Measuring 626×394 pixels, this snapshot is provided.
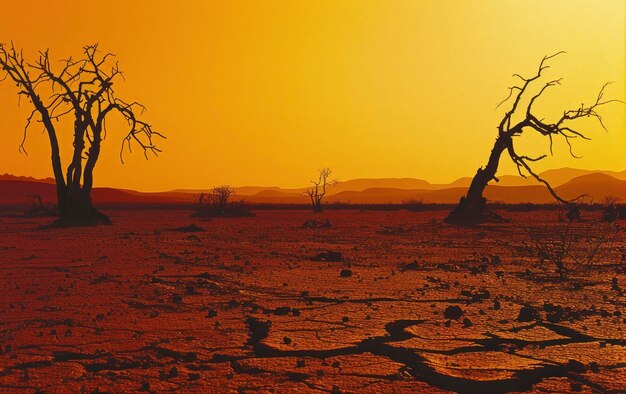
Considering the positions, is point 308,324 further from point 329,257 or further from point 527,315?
point 329,257

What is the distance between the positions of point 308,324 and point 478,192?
19.4 m

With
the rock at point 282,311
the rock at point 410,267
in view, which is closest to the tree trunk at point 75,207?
the rock at point 410,267

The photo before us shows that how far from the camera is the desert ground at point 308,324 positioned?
17.3 ft

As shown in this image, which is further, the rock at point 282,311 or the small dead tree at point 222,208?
the small dead tree at point 222,208

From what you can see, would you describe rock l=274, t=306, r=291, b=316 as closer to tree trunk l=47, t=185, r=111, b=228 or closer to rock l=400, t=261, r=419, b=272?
rock l=400, t=261, r=419, b=272

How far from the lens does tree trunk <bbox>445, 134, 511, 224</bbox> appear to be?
25.4m

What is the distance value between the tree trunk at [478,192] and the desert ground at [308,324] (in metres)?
12.0

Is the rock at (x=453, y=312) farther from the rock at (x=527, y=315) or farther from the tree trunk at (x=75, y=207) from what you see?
the tree trunk at (x=75, y=207)

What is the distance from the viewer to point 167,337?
655 centimetres

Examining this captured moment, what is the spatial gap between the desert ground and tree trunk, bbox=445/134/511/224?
39.4 ft

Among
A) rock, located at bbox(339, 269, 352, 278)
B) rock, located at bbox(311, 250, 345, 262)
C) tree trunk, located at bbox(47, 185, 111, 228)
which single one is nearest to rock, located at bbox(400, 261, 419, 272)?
rock, located at bbox(339, 269, 352, 278)

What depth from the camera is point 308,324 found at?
7.20 metres

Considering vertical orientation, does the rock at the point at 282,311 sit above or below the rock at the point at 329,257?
below

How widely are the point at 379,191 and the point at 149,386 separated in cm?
13123
